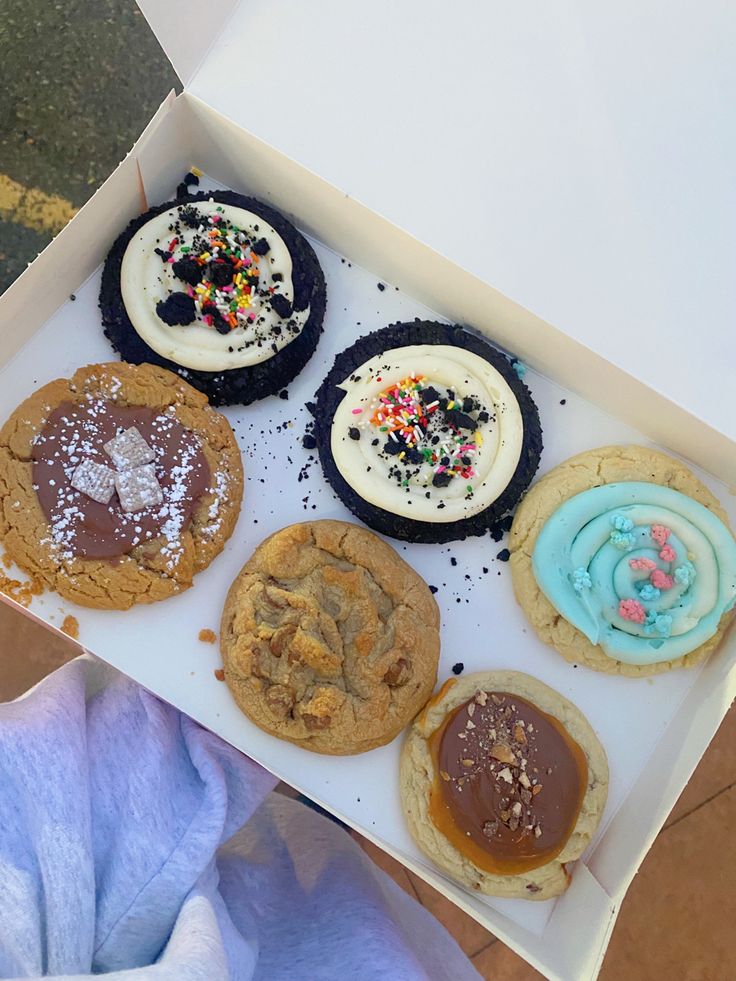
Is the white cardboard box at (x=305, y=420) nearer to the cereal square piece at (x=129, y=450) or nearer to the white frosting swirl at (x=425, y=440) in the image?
the white frosting swirl at (x=425, y=440)

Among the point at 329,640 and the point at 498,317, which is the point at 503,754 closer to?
the point at 329,640

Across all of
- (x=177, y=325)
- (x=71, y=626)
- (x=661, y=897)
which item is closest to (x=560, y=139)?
(x=177, y=325)

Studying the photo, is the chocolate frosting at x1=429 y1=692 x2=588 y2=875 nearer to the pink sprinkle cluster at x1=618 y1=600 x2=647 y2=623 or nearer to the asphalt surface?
the pink sprinkle cluster at x1=618 y1=600 x2=647 y2=623

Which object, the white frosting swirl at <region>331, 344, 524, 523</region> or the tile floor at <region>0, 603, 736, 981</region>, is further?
the tile floor at <region>0, 603, 736, 981</region>

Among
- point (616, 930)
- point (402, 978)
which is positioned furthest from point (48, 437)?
point (616, 930)

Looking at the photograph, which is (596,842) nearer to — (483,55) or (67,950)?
(67,950)

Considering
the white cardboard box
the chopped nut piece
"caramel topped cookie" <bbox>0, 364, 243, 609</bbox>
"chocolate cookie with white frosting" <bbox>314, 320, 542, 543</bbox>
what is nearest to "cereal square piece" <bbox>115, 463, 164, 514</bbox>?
"caramel topped cookie" <bbox>0, 364, 243, 609</bbox>
